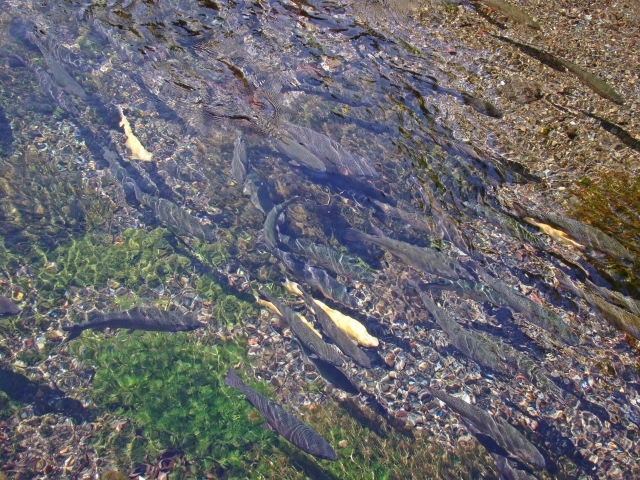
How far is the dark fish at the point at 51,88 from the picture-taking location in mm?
6145

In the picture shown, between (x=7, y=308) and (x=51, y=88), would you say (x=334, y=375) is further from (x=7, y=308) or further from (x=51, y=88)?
(x=51, y=88)

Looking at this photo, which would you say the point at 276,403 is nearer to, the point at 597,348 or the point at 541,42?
the point at 597,348

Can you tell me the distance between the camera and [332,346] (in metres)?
4.39

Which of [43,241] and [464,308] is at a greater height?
[464,308]

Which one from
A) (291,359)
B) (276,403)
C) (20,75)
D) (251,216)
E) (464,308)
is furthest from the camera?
(20,75)

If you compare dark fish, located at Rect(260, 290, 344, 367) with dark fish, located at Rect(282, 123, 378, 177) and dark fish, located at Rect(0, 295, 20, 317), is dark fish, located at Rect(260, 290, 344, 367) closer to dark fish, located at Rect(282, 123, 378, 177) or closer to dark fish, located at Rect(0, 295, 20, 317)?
dark fish, located at Rect(282, 123, 378, 177)

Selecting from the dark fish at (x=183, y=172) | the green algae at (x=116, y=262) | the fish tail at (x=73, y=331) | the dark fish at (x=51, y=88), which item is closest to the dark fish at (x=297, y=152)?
the dark fish at (x=183, y=172)

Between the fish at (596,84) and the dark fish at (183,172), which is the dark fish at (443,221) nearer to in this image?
the dark fish at (183,172)

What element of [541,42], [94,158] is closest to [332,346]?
[94,158]

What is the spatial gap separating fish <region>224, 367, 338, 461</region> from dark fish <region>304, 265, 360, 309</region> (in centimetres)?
119

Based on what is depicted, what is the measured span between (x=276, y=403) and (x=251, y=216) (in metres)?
2.15

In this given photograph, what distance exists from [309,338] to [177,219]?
79.7 inches

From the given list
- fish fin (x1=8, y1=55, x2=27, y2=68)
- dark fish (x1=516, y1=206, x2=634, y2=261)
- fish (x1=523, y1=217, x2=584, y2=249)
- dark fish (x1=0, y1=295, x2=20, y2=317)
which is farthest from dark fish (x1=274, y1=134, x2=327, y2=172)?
fish fin (x1=8, y1=55, x2=27, y2=68)

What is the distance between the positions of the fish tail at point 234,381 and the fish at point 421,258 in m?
1.96
